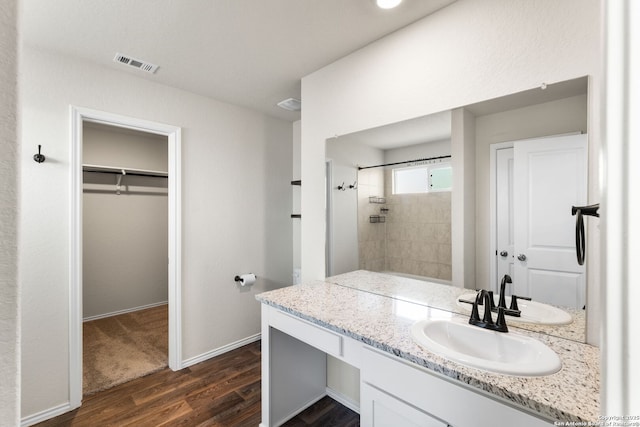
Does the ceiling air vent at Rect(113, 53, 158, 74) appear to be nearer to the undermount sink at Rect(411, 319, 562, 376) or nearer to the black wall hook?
the black wall hook

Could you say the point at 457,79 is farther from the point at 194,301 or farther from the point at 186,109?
the point at 194,301

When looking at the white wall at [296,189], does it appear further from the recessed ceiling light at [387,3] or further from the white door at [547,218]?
the white door at [547,218]

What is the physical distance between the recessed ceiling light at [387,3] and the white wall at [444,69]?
23 centimetres

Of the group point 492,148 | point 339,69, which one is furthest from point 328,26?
point 492,148

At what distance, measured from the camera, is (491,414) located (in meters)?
0.93

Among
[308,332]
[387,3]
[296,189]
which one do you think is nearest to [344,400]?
[308,332]

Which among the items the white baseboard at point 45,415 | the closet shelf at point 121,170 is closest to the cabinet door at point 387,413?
the white baseboard at point 45,415

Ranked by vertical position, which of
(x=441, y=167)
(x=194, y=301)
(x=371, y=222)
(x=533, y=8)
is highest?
(x=533, y=8)

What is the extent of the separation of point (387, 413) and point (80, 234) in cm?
222

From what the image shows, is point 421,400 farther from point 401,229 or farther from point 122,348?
point 122,348

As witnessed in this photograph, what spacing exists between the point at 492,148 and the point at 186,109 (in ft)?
7.90

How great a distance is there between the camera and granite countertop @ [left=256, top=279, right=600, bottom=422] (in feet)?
2.75

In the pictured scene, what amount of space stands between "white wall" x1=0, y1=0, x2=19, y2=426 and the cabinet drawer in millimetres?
1201

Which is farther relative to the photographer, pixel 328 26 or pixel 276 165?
pixel 276 165
